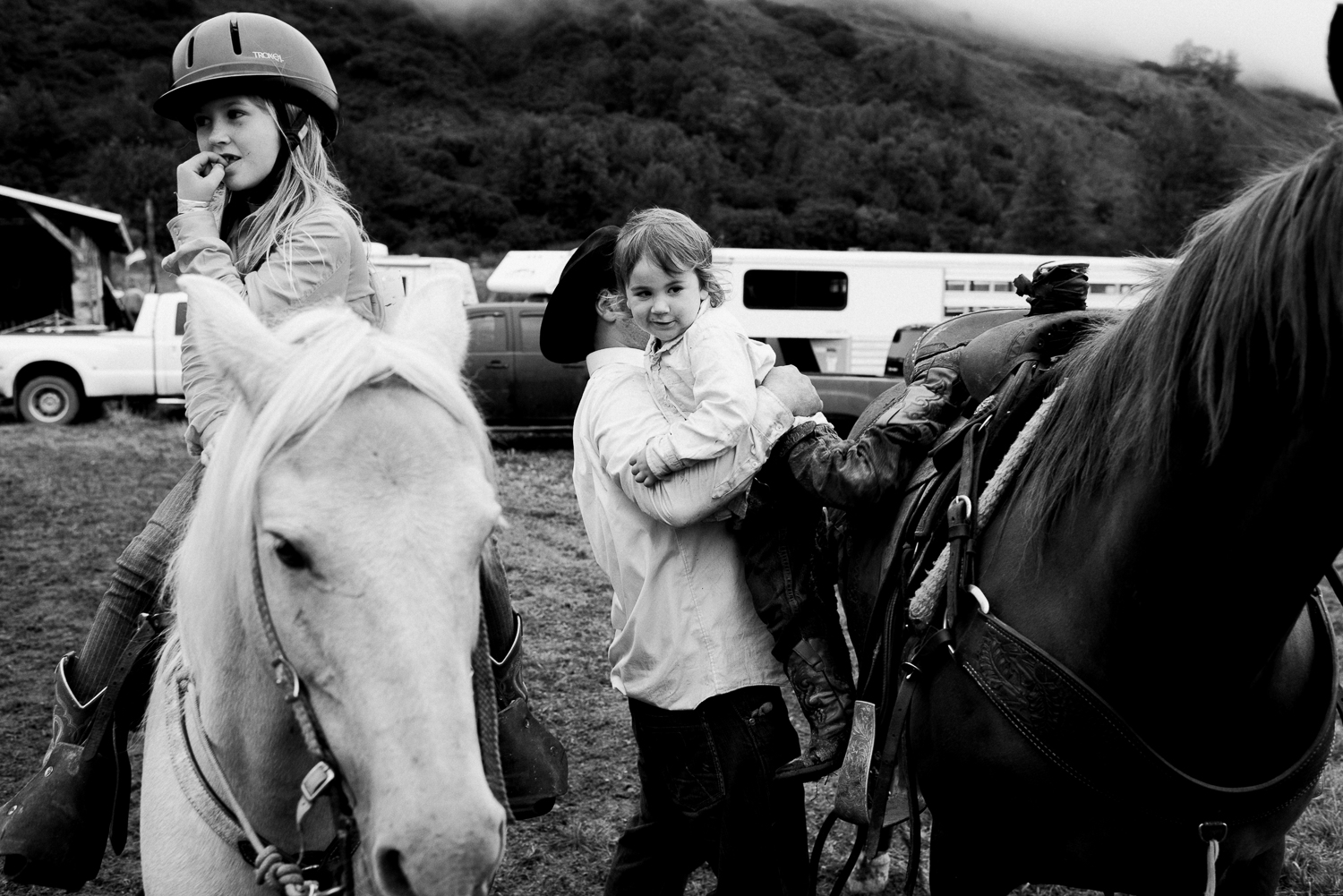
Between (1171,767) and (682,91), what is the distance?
9439 centimetres

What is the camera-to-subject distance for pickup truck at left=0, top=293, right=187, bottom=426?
45.8 feet

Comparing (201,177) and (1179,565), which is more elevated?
(201,177)

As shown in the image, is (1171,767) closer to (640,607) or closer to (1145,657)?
(1145,657)

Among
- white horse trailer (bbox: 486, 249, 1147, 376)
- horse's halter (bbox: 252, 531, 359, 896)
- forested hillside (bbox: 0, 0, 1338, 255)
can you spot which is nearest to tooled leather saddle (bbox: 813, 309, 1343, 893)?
horse's halter (bbox: 252, 531, 359, 896)

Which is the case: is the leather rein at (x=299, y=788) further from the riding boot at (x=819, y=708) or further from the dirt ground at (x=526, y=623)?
the dirt ground at (x=526, y=623)

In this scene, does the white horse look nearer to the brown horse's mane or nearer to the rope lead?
the brown horse's mane

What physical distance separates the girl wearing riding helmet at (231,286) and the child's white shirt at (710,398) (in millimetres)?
478

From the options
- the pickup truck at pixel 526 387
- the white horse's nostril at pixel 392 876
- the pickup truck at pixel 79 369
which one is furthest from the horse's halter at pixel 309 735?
the pickup truck at pixel 79 369

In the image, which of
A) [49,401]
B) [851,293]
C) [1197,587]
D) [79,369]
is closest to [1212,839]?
[1197,587]

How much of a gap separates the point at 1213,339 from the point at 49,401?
51.2ft

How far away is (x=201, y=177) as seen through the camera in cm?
212

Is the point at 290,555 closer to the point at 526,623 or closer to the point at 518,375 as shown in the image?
the point at 526,623

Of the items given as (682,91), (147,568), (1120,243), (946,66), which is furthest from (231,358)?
(946,66)

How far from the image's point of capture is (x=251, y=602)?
1486mm
